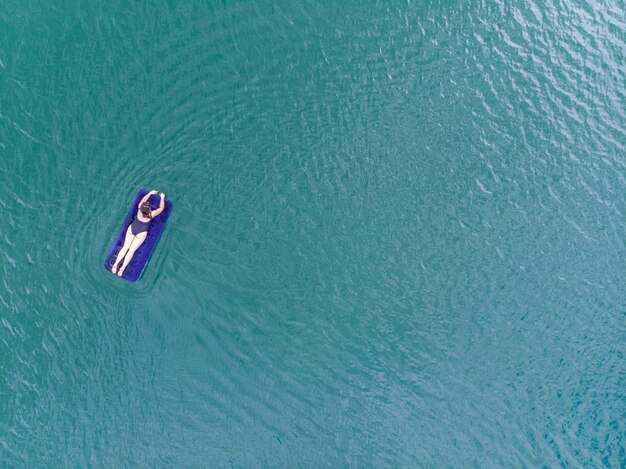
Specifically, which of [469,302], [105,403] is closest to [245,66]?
[469,302]

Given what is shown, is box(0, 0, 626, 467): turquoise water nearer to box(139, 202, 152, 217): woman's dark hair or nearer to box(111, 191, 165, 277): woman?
box(111, 191, 165, 277): woman

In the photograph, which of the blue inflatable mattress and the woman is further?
the blue inflatable mattress

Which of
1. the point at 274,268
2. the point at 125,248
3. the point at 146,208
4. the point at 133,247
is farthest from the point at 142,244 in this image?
the point at 274,268

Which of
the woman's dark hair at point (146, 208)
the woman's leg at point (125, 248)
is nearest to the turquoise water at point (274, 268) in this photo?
the woman's leg at point (125, 248)

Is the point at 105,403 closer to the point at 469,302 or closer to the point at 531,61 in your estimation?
the point at 469,302

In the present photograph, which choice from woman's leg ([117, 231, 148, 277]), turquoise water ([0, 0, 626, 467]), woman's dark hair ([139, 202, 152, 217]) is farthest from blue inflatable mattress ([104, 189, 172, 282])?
woman's dark hair ([139, 202, 152, 217])

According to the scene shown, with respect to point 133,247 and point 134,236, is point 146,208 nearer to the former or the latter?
point 134,236

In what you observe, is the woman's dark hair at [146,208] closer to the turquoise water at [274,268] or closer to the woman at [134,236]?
the woman at [134,236]
